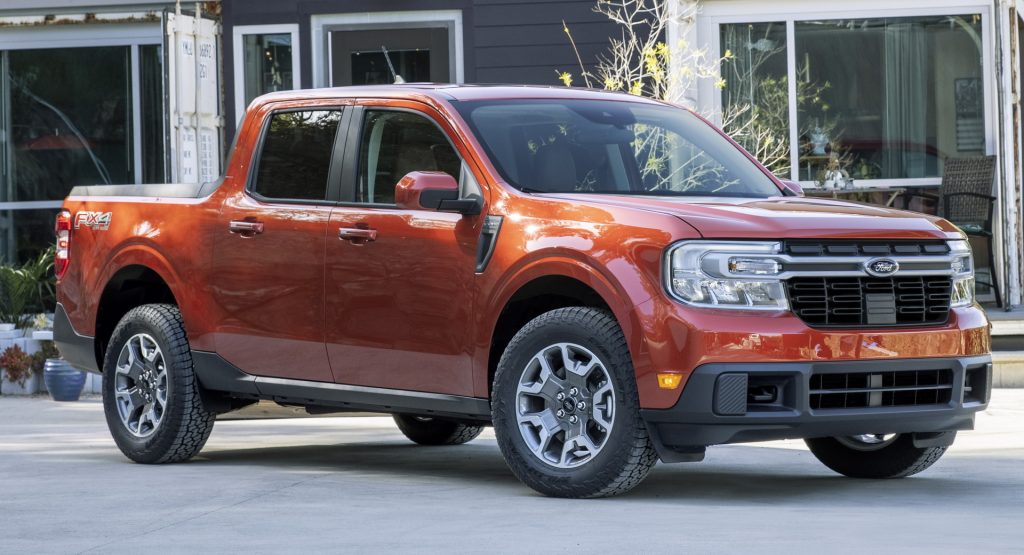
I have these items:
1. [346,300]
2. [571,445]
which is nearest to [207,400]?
[346,300]

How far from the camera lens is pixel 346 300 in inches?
301

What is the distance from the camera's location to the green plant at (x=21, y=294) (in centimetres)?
1507

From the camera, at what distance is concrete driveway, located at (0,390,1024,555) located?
5734mm

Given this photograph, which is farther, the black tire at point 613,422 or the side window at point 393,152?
the side window at point 393,152

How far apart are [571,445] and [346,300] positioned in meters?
1.42

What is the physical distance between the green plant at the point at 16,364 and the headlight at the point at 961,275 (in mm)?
9191

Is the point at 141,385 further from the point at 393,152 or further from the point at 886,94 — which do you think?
the point at 886,94

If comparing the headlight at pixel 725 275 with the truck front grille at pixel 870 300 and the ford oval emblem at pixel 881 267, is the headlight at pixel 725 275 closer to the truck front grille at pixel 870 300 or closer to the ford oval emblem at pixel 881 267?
the truck front grille at pixel 870 300

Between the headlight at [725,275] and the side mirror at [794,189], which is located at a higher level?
the side mirror at [794,189]

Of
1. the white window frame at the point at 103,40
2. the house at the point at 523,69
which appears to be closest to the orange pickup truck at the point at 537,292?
the house at the point at 523,69

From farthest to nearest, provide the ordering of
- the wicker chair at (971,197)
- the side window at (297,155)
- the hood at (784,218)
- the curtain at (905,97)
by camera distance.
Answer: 1. the curtain at (905,97)
2. the wicker chair at (971,197)
3. the side window at (297,155)
4. the hood at (784,218)

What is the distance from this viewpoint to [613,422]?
6.60 m

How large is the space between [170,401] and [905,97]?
31.0ft

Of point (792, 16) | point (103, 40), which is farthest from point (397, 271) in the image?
point (103, 40)
